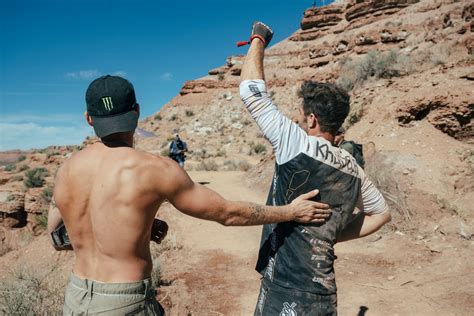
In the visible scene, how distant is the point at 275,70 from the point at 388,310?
34595 mm

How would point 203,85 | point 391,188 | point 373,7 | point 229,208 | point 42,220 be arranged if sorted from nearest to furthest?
point 229,208 → point 391,188 → point 42,220 → point 373,7 → point 203,85

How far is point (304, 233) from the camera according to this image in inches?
77.1

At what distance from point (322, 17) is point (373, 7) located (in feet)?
27.5

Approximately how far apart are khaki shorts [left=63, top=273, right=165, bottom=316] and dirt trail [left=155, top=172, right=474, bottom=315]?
2.78 meters

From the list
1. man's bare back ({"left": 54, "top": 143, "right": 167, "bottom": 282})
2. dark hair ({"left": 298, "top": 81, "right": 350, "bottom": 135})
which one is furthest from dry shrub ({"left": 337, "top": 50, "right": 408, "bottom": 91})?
man's bare back ({"left": 54, "top": 143, "right": 167, "bottom": 282})

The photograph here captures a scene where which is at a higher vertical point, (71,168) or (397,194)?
(71,168)

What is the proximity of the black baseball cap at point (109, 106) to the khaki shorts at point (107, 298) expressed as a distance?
744 mm

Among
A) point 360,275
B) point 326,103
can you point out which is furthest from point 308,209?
point 360,275

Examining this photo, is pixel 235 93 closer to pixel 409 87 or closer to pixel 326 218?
pixel 409 87

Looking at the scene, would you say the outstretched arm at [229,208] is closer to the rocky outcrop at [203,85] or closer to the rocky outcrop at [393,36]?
the rocky outcrop at [393,36]

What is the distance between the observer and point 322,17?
42.0m

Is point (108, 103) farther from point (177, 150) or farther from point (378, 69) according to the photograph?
point (378, 69)

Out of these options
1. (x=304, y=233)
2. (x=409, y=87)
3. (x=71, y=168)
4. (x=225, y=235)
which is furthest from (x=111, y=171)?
(x=409, y=87)

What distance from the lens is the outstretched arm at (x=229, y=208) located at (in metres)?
1.75
